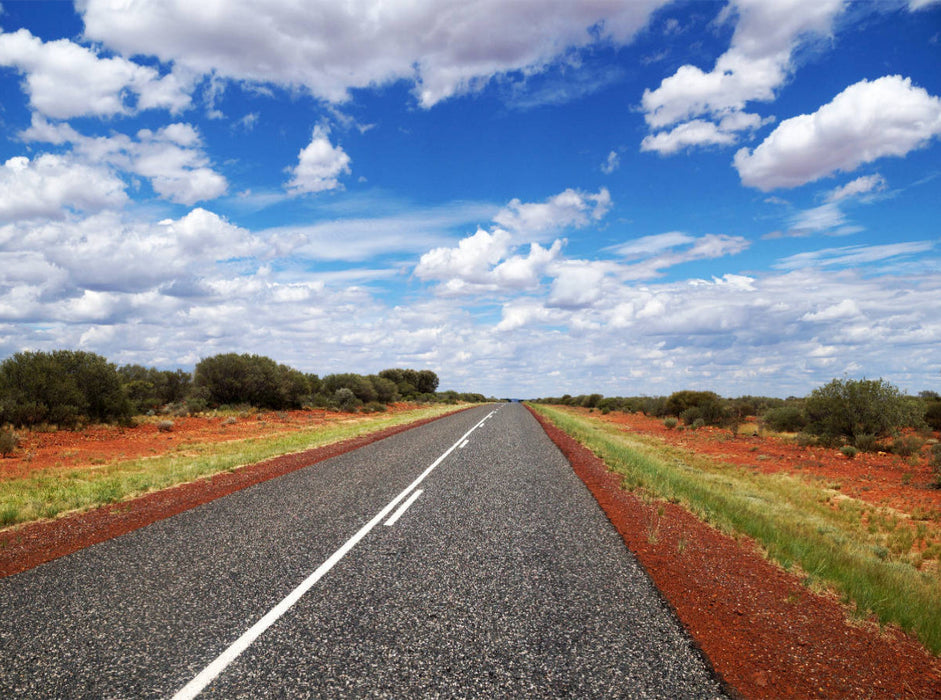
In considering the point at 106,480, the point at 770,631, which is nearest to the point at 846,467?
the point at 770,631

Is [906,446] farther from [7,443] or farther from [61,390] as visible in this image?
[61,390]

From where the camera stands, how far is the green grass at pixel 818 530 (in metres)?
5.70

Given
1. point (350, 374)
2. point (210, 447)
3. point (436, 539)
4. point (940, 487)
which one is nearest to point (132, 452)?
point (210, 447)

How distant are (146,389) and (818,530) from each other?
3723cm

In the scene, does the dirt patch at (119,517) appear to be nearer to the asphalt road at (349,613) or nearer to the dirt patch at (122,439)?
the asphalt road at (349,613)

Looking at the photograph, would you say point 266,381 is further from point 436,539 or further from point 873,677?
point 873,677

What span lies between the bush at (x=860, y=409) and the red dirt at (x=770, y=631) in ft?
71.0

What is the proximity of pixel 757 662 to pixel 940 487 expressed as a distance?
1648 centimetres

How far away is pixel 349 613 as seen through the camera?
473 cm

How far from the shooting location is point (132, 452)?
19312mm

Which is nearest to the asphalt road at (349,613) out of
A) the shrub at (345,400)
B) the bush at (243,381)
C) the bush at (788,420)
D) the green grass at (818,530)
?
the green grass at (818,530)

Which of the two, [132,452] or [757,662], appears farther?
[132,452]

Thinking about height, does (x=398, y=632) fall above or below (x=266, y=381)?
below

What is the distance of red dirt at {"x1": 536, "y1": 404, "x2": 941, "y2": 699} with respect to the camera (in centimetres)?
385
